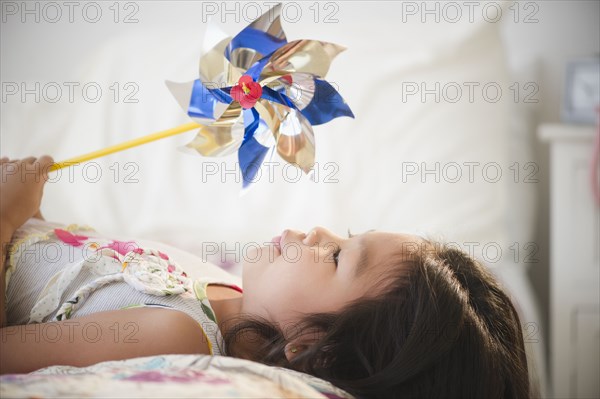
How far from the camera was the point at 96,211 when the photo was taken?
1.66m

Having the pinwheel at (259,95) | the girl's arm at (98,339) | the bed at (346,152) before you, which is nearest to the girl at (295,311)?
the girl's arm at (98,339)

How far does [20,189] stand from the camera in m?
0.92

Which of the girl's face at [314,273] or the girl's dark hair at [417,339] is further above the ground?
the girl's face at [314,273]

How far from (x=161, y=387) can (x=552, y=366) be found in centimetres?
125

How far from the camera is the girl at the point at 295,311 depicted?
744mm

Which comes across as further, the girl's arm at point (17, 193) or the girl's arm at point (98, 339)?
the girl's arm at point (17, 193)

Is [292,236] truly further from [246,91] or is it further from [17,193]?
[17,193]

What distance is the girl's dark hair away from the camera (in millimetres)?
737

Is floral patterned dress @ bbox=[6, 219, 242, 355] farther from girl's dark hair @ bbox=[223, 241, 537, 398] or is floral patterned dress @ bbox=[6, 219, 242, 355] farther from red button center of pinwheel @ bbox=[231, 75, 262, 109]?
red button center of pinwheel @ bbox=[231, 75, 262, 109]

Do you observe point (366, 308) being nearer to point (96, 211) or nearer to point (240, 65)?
point (240, 65)

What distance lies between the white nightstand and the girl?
71 cm

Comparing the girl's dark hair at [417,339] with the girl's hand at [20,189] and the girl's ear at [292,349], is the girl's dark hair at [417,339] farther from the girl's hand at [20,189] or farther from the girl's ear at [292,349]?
the girl's hand at [20,189]

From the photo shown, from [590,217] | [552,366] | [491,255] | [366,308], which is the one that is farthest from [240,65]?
[552,366]

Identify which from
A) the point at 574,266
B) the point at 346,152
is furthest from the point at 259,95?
the point at 574,266
